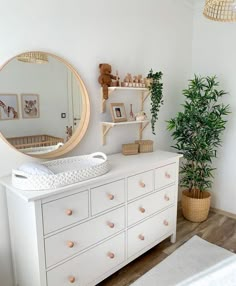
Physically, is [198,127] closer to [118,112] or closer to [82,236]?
[118,112]

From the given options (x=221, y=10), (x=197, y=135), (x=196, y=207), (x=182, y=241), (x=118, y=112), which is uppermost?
(x=221, y=10)

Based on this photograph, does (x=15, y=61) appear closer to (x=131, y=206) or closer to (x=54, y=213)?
(x=54, y=213)

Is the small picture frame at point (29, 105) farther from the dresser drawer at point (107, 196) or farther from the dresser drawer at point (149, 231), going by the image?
the dresser drawer at point (149, 231)

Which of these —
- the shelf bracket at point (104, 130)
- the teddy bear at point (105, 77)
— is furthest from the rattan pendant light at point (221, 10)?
the shelf bracket at point (104, 130)

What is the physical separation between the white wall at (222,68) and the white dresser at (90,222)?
43.4 inches

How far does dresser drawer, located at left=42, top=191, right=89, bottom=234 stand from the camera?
1451 millimetres

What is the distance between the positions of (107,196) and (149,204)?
0.51 metres

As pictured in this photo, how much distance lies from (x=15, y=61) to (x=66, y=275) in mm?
1424

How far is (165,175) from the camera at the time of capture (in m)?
2.22

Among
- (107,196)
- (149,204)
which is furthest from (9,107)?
(149,204)

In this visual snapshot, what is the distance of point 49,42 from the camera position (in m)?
1.78

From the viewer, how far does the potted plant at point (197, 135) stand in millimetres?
2623

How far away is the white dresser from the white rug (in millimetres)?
194

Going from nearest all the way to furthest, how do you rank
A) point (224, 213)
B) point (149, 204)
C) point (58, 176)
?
point (58, 176) < point (149, 204) < point (224, 213)
